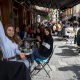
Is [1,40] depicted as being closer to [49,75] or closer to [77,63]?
[49,75]

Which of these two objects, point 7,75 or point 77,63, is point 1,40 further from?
point 77,63

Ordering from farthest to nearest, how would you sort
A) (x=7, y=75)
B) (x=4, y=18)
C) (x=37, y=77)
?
(x=4, y=18) < (x=37, y=77) < (x=7, y=75)

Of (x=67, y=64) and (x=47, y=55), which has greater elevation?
(x=47, y=55)

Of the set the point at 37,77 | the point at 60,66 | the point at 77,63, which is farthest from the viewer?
the point at 77,63

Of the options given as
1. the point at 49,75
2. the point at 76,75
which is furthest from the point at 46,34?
the point at 76,75

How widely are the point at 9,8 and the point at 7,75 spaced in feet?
16.5

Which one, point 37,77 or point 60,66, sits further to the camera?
point 60,66

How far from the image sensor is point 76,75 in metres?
3.70

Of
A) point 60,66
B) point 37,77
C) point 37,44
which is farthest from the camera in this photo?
point 37,44

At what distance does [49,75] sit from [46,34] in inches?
46.6

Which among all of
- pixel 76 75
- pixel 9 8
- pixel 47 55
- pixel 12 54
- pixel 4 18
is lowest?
pixel 76 75

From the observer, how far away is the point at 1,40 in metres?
1.95

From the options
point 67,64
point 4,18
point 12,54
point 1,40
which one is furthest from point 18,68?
point 4,18

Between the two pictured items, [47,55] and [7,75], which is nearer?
[7,75]
